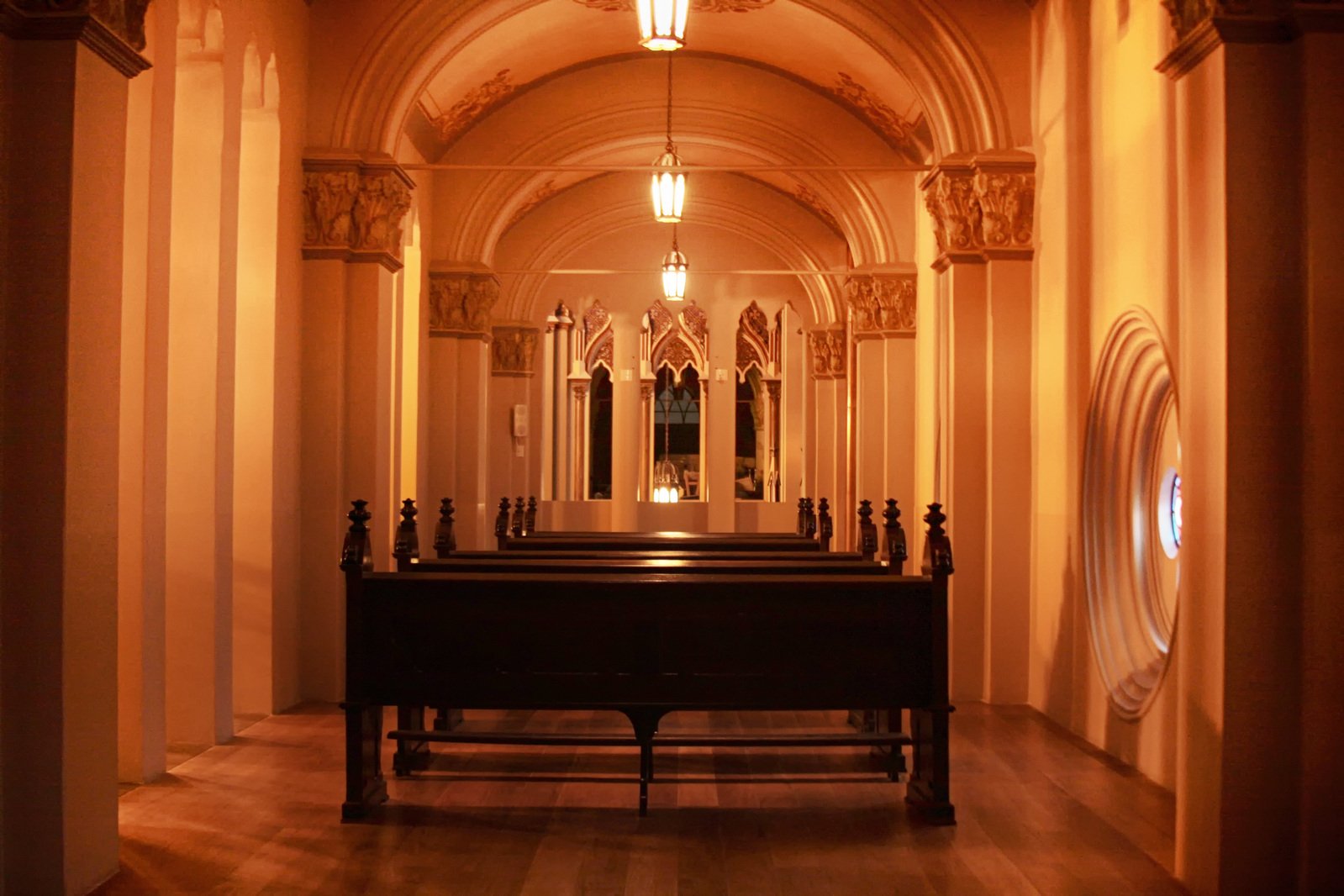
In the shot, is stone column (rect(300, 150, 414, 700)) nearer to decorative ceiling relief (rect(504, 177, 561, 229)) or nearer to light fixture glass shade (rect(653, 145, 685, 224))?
light fixture glass shade (rect(653, 145, 685, 224))

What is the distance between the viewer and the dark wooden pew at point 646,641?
6.25m

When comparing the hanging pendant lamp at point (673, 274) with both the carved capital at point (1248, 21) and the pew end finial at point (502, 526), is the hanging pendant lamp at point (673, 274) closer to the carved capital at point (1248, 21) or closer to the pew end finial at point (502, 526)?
the pew end finial at point (502, 526)

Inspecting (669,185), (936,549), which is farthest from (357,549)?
(669,185)

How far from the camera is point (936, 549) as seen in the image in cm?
636

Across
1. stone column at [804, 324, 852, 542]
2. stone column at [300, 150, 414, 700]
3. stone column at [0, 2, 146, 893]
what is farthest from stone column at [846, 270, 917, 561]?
stone column at [0, 2, 146, 893]

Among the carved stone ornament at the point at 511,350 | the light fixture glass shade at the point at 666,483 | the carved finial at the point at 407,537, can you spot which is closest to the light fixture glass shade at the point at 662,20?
the carved finial at the point at 407,537

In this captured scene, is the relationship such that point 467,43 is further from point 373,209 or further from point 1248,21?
point 1248,21

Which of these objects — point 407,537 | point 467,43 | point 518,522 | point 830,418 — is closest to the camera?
point 407,537

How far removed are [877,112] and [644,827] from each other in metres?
9.23

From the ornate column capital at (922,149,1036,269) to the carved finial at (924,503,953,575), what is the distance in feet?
11.7

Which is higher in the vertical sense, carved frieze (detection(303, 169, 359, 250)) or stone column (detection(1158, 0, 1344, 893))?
carved frieze (detection(303, 169, 359, 250))

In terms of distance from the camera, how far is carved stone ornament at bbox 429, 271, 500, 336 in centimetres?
1468

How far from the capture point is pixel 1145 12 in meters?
7.52

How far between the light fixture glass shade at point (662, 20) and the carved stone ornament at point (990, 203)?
3736mm
